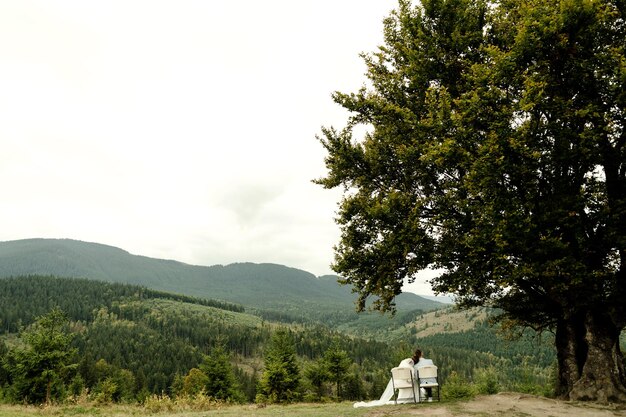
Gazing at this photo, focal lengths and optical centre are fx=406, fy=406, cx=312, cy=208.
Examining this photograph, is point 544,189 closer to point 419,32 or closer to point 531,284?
point 531,284

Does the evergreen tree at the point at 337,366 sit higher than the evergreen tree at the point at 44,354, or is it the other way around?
the evergreen tree at the point at 44,354

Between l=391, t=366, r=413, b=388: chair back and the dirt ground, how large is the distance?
245 centimetres

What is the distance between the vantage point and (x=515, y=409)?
1406 centimetres

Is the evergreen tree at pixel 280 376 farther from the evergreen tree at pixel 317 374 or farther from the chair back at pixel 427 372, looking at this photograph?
the chair back at pixel 427 372

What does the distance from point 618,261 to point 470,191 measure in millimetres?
9804

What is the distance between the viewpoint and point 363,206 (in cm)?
1823

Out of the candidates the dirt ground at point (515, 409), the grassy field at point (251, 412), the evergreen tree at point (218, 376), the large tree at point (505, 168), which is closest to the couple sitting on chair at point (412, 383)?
the grassy field at point (251, 412)

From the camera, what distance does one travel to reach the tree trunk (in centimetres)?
1647

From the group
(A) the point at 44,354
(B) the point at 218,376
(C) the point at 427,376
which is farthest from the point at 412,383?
(B) the point at 218,376

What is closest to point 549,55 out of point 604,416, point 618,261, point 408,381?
point 618,261

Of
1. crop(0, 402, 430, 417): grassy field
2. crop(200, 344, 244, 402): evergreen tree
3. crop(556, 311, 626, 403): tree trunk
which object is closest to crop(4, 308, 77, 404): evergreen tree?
crop(0, 402, 430, 417): grassy field

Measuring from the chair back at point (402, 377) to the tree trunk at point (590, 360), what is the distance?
667cm

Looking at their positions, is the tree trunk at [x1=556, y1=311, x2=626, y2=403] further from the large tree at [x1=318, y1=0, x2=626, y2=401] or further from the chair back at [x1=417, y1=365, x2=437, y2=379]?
the chair back at [x1=417, y1=365, x2=437, y2=379]

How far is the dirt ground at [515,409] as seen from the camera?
1320 centimetres
